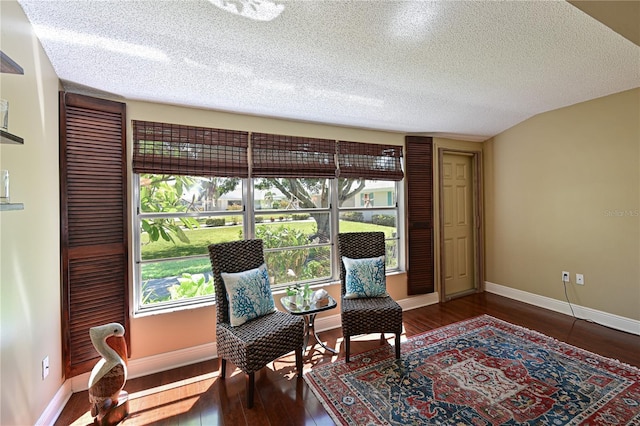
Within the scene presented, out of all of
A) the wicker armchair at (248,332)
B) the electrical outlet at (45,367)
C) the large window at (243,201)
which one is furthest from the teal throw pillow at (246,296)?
the electrical outlet at (45,367)

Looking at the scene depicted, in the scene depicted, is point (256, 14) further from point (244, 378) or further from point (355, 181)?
point (244, 378)

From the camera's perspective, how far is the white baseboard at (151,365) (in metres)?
1.89

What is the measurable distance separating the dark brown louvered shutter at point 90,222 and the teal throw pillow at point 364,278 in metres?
1.98

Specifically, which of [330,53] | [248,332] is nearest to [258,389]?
[248,332]

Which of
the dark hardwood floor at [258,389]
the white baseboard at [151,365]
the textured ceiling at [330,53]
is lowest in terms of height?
the dark hardwood floor at [258,389]

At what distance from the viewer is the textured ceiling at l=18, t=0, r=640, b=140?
4.98 feet

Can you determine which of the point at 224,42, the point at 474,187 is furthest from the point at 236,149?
the point at 474,187

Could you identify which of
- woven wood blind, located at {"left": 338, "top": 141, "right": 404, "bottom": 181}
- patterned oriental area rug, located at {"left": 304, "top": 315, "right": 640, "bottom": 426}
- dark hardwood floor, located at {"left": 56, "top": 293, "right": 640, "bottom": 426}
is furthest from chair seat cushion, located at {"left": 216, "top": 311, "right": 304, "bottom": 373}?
woven wood blind, located at {"left": 338, "top": 141, "right": 404, "bottom": 181}

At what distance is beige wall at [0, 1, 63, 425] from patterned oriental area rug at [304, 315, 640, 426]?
1755 mm

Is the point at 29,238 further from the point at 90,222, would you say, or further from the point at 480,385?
the point at 480,385

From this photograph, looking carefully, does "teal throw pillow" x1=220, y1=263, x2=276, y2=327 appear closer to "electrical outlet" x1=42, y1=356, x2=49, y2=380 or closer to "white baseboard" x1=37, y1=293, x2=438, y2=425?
"white baseboard" x1=37, y1=293, x2=438, y2=425

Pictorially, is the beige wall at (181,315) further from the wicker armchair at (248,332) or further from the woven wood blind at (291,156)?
the wicker armchair at (248,332)

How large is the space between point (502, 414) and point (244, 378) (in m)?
1.88

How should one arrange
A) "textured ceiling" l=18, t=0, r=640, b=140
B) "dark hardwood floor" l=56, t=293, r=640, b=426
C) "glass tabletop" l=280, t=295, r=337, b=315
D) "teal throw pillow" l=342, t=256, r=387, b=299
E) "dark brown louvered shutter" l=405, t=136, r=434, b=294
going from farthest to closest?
1. "dark brown louvered shutter" l=405, t=136, r=434, b=294
2. "teal throw pillow" l=342, t=256, r=387, b=299
3. "glass tabletop" l=280, t=295, r=337, b=315
4. "dark hardwood floor" l=56, t=293, r=640, b=426
5. "textured ceiling" l=18, t=0, r=640, b=140
